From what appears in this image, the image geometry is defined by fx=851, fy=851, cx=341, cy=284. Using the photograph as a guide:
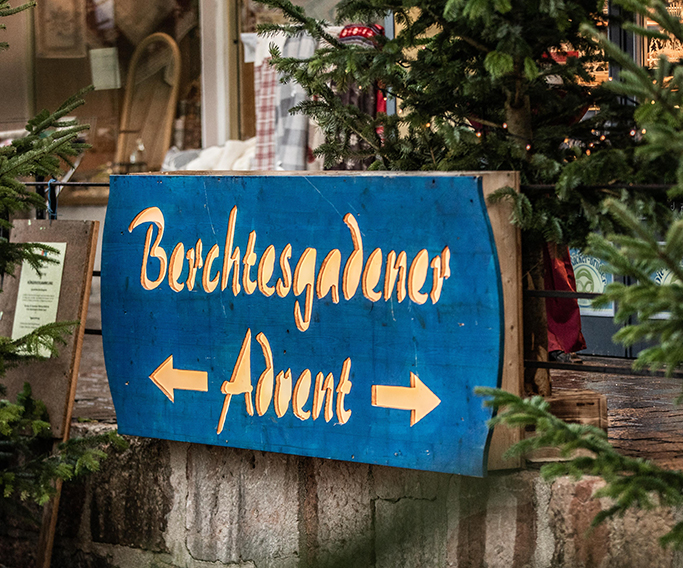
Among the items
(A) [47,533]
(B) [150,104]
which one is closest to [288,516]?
(A) [47,533]

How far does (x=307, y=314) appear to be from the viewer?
308 cm

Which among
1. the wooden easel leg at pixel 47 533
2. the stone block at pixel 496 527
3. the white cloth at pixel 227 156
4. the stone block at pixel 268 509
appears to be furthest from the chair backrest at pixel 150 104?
the stone block at pixel 496 527

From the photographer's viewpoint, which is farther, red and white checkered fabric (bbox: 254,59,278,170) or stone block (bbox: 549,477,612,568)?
red and white checkered fabric (bbox: 254,59,278,170)

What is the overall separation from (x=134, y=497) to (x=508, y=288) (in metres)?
1.87

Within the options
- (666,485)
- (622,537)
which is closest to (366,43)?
(622,537)

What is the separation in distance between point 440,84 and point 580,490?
147 cm

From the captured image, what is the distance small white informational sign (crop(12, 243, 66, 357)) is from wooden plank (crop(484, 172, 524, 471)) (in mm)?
1938

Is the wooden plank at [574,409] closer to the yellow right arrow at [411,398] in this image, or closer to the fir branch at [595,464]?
the yellow right arrow at [411,398]

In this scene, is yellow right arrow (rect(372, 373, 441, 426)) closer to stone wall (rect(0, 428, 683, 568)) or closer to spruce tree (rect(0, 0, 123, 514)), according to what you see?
stone wall (rect(0, 428, 683, 568))

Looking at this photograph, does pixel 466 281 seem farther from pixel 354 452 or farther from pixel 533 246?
pixel 354 452

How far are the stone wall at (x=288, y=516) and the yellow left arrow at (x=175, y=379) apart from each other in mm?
287

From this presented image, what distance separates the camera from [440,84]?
3.02 metres

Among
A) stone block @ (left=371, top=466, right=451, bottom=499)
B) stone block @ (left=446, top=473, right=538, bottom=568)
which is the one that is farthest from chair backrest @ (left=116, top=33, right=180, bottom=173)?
stone block @ (left=446, top=473, right=538, bottom=568)

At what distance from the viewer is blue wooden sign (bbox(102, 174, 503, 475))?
279 centimetres
